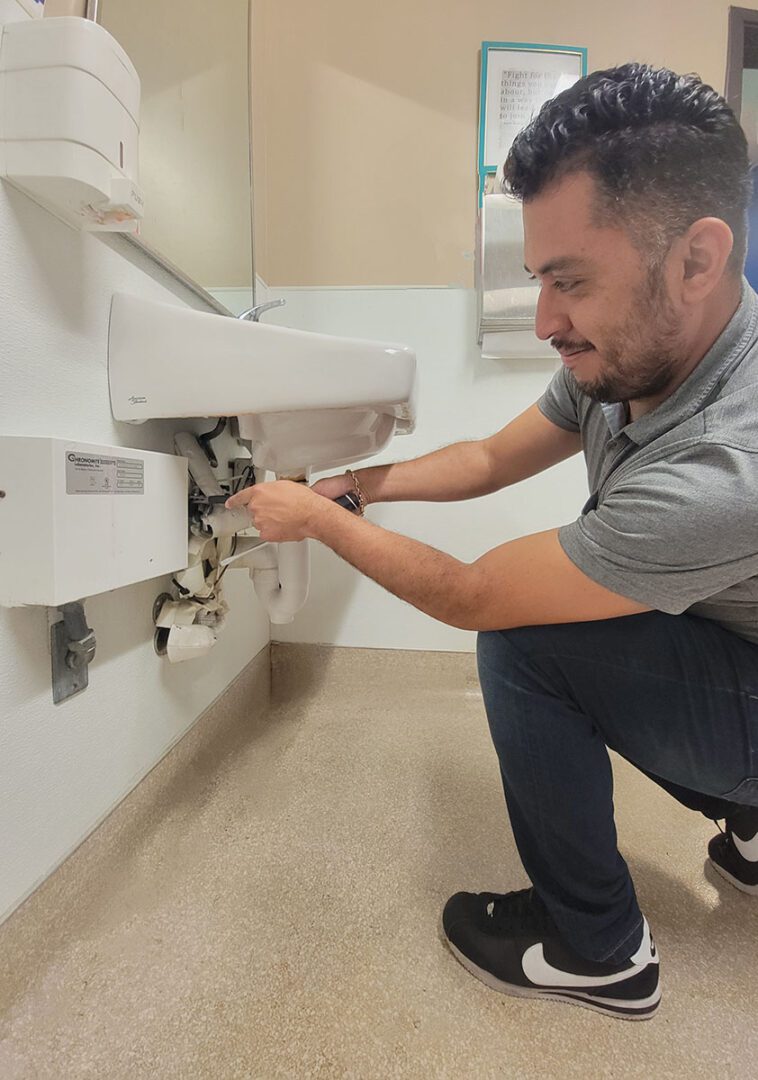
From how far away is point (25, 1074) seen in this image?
49cm

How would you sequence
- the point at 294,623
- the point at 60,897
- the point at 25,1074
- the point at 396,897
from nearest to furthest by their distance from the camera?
the point at 25,1074 → the point at 60,897 → the point at 396,897 → the point at 294,623

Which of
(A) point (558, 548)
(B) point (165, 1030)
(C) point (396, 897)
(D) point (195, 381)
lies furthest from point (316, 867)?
(D) point (195, 381)

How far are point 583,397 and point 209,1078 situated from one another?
891 mm

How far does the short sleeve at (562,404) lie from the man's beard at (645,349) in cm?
23

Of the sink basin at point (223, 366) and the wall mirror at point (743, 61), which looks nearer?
the sink basin at point (223, 366)

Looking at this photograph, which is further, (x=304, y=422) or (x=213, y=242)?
(x=213, y=242)

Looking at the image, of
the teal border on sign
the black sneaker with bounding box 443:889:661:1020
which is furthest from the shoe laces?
the teal border on sign

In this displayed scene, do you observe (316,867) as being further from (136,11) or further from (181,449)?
(136,11)

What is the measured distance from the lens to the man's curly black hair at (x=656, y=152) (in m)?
0.53

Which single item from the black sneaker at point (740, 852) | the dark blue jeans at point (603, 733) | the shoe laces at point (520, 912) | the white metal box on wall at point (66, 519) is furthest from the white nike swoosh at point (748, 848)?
the white metal box on wall at point (66, 519)

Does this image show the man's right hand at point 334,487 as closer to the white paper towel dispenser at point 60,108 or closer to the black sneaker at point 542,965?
the white paper towel dispenser at point 60,108

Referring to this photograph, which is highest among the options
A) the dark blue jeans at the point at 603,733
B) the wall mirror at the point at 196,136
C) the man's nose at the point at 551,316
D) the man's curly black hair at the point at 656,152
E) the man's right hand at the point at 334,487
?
the wall mirror at the point at 196,136

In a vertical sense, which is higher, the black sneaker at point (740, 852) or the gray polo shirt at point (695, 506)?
the gray polo shirt at point (695, 506)

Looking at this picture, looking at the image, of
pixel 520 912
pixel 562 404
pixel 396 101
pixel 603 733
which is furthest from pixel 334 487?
pixel 396 101
